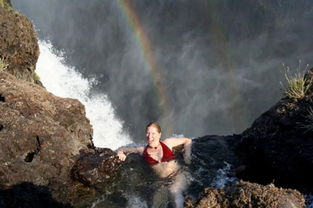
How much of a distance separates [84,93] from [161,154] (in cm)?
1474

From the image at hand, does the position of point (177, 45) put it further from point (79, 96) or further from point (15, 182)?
point (15, 182)

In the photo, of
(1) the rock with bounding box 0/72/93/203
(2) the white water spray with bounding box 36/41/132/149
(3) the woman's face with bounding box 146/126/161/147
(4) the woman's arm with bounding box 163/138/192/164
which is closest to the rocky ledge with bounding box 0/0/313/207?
(1) the rock with bounding box 0/72/93/203

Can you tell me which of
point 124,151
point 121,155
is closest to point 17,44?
point 124,151

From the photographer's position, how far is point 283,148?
732 cm

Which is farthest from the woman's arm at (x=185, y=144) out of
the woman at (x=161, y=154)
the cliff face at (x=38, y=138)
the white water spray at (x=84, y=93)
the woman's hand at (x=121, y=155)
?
the white water spray at (x=84, y=93)

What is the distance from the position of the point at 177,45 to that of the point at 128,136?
23.8 ft

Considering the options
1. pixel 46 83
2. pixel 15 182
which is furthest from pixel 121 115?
pixel 15 182

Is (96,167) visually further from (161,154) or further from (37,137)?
(161,154)

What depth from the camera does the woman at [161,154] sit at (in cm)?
728

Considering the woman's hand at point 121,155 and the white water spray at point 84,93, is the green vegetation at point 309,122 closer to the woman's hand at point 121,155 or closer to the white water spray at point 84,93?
the woman's hand at point 121,155

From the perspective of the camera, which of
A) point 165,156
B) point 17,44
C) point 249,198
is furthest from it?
point 17,44

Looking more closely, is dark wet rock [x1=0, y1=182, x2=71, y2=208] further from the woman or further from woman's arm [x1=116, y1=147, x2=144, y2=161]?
the woman

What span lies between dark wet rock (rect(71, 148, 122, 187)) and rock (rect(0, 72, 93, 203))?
0.14 meters

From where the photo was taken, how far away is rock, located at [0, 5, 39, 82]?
8.82 metres
